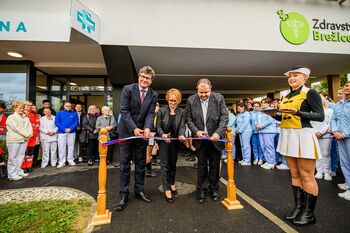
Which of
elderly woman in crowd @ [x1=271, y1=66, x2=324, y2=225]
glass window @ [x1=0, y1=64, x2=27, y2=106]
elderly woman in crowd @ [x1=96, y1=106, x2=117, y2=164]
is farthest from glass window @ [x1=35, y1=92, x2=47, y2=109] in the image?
elderly woman in crowd @ [x1=271, y1=66, x2=324, y2=225]

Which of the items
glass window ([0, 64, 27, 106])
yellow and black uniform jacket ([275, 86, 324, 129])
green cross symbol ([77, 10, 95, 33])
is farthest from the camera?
glass window ([0, 64, 27, 106])

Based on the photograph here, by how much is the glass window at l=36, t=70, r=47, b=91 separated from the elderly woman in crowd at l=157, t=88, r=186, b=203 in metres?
6.59

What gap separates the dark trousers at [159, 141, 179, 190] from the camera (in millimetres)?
3002

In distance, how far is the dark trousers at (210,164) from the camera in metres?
2.98

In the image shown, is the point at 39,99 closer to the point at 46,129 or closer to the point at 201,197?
the point at 46,129

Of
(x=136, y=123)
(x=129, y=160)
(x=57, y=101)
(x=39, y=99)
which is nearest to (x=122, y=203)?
(x=129, y=160)

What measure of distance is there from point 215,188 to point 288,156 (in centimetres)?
127

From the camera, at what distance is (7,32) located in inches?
178

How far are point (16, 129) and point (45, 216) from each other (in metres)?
2.99

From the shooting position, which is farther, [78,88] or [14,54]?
[78,88]

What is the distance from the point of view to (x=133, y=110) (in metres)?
2.94

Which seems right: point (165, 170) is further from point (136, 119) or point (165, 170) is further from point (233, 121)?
point (233, 121)

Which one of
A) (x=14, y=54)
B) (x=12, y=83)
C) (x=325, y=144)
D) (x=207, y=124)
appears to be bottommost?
(x=325, y=144)

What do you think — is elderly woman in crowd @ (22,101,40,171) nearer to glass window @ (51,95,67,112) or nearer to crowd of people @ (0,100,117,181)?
crowd of people @ (0,100,117,181)
